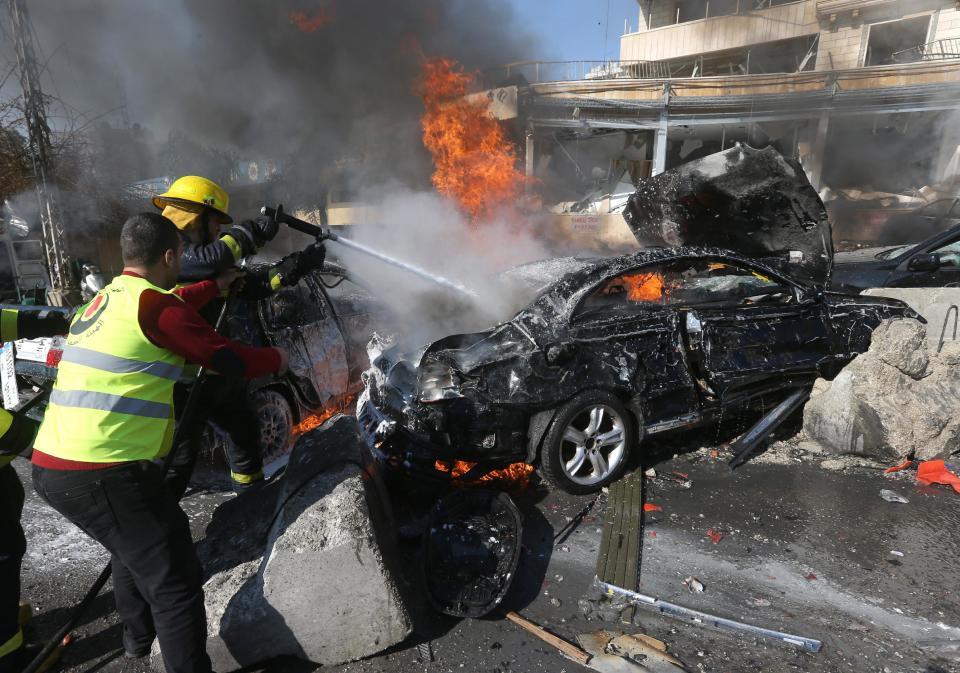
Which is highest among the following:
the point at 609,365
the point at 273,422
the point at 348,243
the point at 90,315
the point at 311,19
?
the point at 311,19

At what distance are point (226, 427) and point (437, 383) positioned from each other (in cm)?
133

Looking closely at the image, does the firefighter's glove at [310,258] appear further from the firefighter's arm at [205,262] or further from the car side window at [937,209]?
the car side window at [937,209]

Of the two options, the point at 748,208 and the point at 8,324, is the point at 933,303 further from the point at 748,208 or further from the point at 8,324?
the point at 8,324

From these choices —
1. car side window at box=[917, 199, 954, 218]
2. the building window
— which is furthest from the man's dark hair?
the building window

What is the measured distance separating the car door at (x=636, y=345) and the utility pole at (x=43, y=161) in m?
8.78

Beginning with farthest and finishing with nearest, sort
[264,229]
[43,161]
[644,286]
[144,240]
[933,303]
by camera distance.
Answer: [43,161], [933,303], [644,286], [264,229], [144,240]

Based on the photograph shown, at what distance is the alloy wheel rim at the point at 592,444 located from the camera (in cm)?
389

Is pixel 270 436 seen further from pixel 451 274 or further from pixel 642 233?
pixel 642 233

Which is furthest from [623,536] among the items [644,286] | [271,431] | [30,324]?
[30,324]

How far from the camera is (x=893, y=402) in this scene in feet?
14.3

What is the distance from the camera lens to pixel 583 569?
127 inches

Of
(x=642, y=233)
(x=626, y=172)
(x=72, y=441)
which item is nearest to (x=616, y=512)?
(x=72, y=441)

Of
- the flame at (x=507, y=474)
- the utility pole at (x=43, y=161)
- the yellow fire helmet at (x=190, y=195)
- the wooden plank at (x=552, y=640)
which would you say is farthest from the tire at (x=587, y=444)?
the utility pole at (x=43, y=161)

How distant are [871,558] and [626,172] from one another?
19.7m
